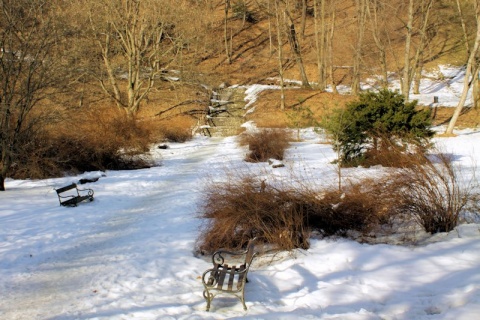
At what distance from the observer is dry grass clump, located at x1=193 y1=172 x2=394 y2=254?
18.8 ft

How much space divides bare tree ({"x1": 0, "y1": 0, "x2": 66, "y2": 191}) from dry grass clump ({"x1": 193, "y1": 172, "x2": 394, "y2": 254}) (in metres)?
7.05

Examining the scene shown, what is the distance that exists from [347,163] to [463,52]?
32.1 m

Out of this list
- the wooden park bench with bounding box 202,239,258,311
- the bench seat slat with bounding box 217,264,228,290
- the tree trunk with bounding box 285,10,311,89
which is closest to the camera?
the wooden park bench with bounding box 202,239,258,311

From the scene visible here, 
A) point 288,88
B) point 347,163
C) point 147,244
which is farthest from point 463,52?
point 147,244

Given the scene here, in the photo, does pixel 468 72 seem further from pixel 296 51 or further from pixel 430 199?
pixel 296 51

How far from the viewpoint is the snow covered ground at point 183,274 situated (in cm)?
405

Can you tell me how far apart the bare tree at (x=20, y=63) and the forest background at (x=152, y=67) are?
34mm

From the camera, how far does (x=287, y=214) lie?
582 centimetres

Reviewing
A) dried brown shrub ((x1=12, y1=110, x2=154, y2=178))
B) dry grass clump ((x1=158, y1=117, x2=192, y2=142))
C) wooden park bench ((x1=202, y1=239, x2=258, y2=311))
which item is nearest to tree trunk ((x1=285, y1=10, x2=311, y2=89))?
dry grass clump ((x1=158, y1=117, x2=192, y2=142))

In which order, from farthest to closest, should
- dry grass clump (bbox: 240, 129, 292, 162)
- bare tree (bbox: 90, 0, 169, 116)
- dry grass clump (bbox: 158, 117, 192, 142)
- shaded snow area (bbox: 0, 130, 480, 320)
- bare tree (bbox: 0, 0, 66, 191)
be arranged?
dry grass clump (bbox: 158, 117, 192, 142) → bare tree (bbox: 90, 0, 169, 116) → dry grass clump (bbox: 240, 129, 292, 162) → bare tree (bbox: 0, 0, 66, 191) → shaded snow area (bbox: 0, 130, 480, 320)

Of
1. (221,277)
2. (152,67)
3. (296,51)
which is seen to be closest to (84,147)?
(221,277)

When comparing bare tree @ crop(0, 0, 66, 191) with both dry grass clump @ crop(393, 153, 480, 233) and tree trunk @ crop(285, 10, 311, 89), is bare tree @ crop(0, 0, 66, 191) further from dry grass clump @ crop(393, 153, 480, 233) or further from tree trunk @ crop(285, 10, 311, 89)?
tree trunk @ crop(285, 10, 311, 89)

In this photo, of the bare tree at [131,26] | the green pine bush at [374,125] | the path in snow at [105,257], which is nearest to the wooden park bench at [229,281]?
the path in snow at [105,257]

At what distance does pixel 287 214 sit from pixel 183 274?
1.85 meters
